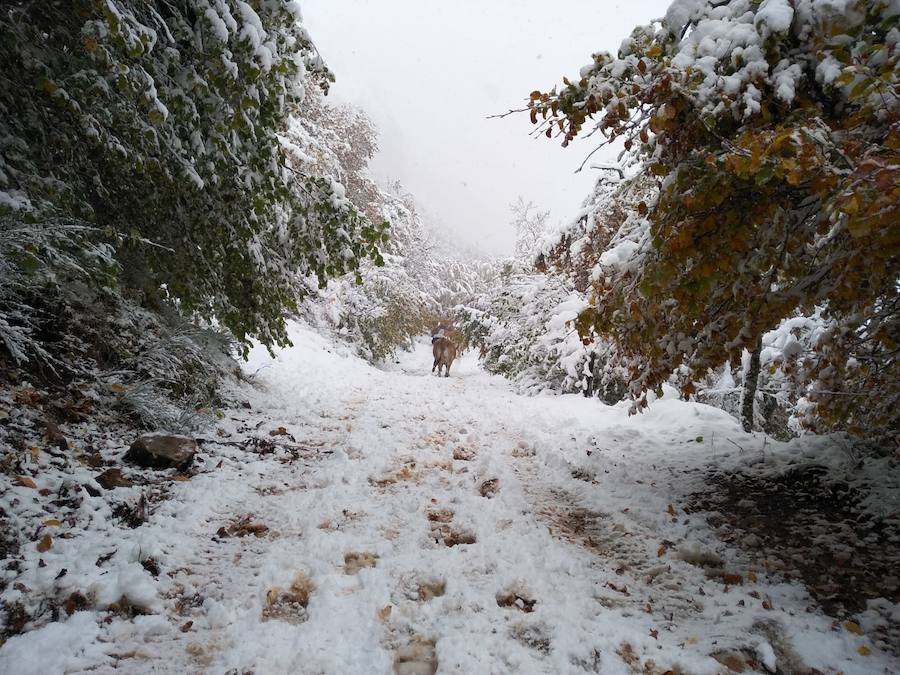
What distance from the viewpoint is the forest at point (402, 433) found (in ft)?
7.60

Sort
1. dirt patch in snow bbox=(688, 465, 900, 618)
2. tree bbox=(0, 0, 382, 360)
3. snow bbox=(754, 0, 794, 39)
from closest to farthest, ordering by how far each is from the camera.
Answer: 1. snow bbox=(754, 0, 794, 39)
2. dirt patch in snow bbox=(688, 465, 900, 618)
3. tree bbox=(0, 0, 382, 360)

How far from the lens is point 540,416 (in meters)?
8.29

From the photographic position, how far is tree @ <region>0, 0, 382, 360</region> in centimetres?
334

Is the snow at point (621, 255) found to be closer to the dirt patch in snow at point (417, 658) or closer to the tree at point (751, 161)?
the tree at point (751, 161)

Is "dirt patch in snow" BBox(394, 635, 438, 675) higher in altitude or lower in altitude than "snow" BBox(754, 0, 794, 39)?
lower

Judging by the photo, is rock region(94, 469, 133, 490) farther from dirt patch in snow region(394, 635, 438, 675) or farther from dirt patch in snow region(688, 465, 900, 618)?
dirt patch in snow region(688, 465, 900, 618)

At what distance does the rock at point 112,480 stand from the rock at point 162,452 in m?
0.31

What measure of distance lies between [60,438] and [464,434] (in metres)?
4.47

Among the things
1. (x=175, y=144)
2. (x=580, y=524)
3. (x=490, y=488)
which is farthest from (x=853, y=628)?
(x=175, y=144)

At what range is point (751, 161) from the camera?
227cm

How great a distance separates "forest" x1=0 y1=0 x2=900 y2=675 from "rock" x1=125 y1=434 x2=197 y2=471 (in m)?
0.02

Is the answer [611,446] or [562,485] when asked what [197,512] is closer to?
[562,485]

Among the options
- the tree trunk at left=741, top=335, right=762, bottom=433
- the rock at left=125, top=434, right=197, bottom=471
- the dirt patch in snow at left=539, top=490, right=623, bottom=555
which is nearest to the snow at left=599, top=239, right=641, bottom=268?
the dirt patch in snow at left=539, top=490, right=623, bottom=555

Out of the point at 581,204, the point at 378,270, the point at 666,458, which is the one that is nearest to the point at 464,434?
the point at 666,458
